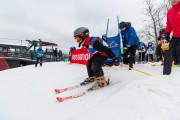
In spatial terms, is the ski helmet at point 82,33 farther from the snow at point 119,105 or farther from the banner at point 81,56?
the banner at point 81,56

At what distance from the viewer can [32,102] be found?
616 centimetres

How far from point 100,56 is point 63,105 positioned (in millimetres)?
1888

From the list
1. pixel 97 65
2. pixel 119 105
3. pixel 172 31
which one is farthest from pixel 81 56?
pixel 119 105

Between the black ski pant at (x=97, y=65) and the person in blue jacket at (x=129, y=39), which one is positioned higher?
the person in blue jacket at (x=129, y=39)

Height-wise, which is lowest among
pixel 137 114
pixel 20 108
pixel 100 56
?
pixel 20 108

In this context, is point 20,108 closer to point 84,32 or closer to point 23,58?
point 84,32

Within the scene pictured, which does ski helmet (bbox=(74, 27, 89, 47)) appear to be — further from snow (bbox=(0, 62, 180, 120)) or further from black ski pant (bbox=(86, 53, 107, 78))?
snow (bbox=(0, 62, 180, 120))

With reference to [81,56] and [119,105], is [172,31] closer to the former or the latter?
[119,105]

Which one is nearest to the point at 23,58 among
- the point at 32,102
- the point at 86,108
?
the point at 32,102

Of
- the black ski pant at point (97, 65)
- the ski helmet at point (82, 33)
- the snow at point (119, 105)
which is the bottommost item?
the snow at point (119, 105)

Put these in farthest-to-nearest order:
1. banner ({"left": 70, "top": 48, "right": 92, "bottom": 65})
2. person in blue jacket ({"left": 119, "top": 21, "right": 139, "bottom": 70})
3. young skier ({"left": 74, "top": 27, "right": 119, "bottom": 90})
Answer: banner ({"left": 70, "top": 48, "right": 92, "bottom": 65}) → person in blue jacket ({"left": 119, "top": 21, "right": 139, "bottom": 70}) → young skier ({"left": 74, "top": 27, "right": 119, "bottom": 90})

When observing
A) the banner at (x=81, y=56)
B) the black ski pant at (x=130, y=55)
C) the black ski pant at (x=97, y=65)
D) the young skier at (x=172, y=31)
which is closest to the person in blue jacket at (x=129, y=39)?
the black ski pant at (x=130, y=55)

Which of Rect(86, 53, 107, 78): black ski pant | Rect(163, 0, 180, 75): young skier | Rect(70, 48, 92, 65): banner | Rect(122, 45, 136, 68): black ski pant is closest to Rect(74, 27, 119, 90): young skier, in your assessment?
Rect(86, 53, 107, 78): black ski pant

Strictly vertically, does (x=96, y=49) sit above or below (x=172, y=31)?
below
